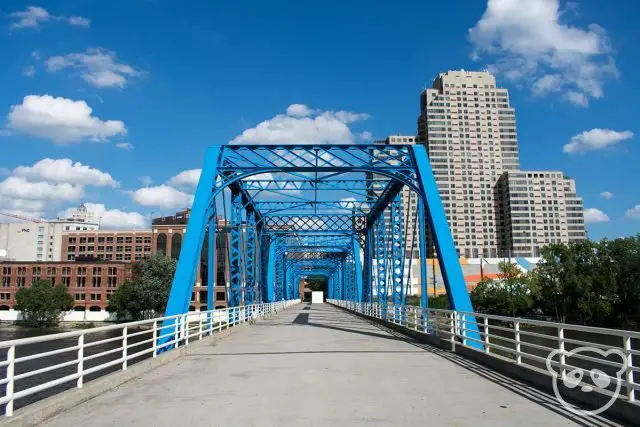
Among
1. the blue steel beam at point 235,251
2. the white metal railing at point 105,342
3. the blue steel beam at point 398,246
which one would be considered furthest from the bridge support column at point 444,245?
the blue steel beam at point 235,251

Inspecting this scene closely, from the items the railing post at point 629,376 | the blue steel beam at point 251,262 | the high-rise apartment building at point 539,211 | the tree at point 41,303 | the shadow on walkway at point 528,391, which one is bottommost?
the tree at point 41,303

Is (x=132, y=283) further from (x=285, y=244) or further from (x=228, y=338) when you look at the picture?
(x=228, y=338)

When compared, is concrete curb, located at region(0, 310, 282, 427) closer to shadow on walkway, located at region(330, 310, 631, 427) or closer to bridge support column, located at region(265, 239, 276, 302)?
shadow on walkway, located at region(330, 310, 631, 427)

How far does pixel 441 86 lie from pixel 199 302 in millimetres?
105615

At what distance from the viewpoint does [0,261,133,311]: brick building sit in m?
92.7

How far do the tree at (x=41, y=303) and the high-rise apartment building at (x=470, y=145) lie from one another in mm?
110954

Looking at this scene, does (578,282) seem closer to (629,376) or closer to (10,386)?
(629,376)

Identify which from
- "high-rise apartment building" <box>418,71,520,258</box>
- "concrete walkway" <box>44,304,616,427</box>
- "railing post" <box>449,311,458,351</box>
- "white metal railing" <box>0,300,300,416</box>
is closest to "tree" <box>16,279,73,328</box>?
"white metal railing" <box>0,300,300,416</box>

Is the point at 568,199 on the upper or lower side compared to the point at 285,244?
upper

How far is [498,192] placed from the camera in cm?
16525

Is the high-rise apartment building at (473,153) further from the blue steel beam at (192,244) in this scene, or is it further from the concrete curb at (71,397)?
the concrete curb at (71,397)

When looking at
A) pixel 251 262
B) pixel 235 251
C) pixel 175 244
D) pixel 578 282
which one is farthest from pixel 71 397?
pixel 175 244

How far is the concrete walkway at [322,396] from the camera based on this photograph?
6.56 metres

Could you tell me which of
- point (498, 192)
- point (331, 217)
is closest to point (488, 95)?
point (498, 192)
